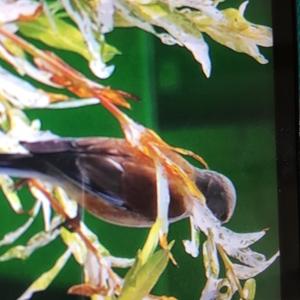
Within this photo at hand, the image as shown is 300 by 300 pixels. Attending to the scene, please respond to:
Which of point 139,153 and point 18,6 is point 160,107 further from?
point 18,6

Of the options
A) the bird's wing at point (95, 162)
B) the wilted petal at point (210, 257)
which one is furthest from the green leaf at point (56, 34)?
the wilted petal at point (210, 257)

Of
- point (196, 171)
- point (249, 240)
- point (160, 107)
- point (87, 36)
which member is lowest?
point (249, 240)

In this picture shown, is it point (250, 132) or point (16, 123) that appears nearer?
point (16, 123)

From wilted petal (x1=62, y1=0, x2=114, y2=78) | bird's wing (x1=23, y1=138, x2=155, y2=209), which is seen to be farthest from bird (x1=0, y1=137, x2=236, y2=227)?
wilted petal (x1=62, y1=0, x2=114, y2=78)

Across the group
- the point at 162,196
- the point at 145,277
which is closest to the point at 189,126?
the point at 162,196

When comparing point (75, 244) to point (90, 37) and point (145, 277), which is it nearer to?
point (145, 277)

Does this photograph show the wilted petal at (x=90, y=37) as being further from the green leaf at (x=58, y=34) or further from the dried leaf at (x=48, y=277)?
the dried leaf at (x=48, y=277)

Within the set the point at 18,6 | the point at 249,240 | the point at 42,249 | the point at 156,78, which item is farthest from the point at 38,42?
the point at 249,240
